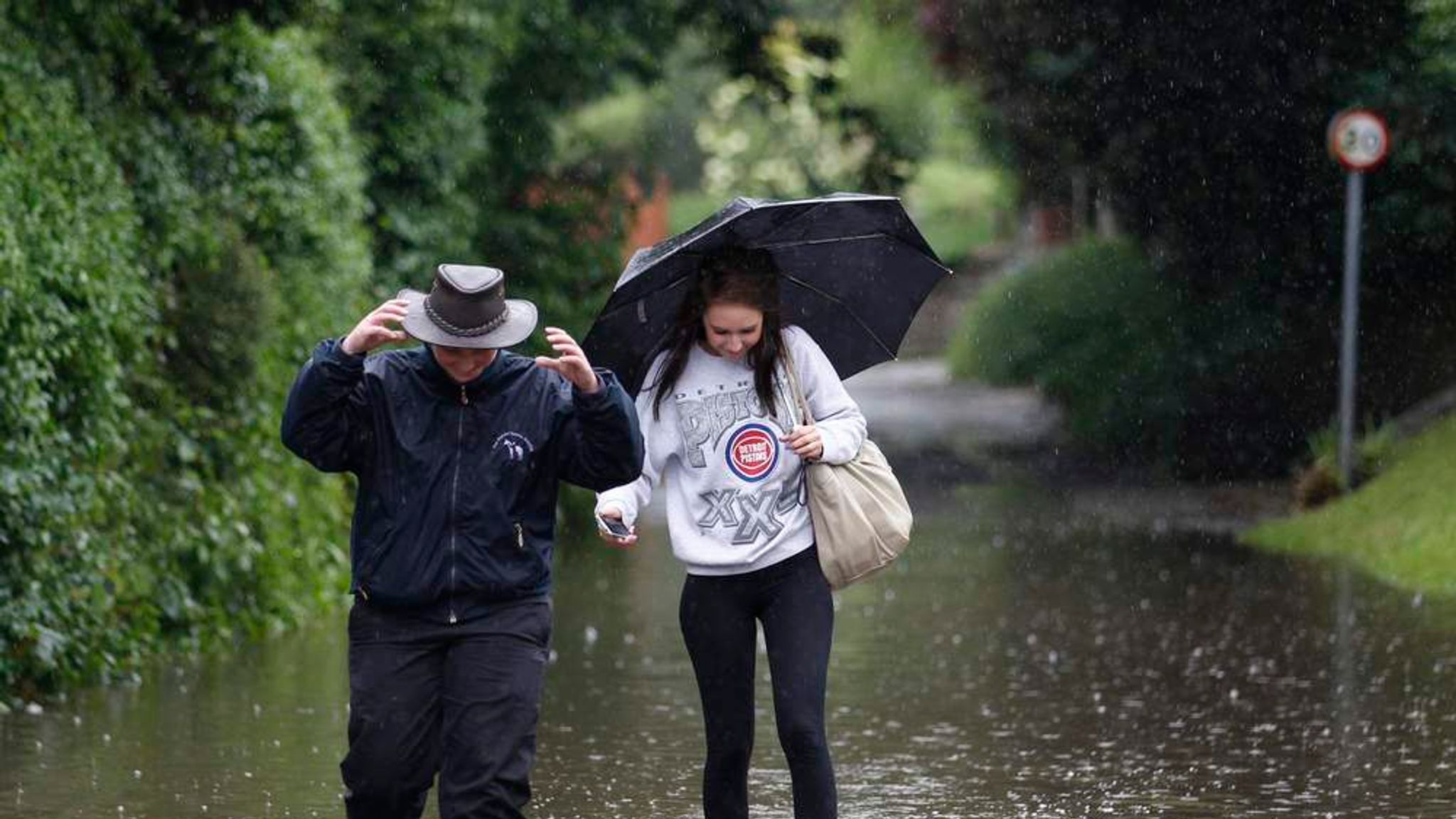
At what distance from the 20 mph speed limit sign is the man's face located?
12068mm

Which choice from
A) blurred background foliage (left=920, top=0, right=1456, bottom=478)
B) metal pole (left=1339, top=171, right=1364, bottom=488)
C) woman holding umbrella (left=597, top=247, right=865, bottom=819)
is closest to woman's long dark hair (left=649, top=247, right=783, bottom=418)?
woman holding umbrella (left=597, top=247, right=865, bottom=819)

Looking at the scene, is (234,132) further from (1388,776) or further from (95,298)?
(1388,776)

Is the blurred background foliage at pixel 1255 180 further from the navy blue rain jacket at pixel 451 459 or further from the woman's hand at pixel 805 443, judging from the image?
the navy blue rain jacket at pixel 451 459

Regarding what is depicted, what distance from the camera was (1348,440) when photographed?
Result: 17.1 meters

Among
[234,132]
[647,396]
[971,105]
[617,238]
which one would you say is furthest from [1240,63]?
[647,396]

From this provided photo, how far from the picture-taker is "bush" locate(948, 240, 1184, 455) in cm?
2148

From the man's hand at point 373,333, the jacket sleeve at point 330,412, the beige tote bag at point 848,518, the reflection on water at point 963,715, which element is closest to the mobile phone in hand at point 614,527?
the beige tote bag at point 848,518

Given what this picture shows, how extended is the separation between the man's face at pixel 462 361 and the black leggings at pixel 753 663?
0.96 metres

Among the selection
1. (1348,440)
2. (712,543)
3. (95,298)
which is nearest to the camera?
(712,543)

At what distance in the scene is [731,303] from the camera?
6477 mm

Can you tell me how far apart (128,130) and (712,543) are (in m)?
5.62

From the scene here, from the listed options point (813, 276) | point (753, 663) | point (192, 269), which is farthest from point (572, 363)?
point (192, 269)

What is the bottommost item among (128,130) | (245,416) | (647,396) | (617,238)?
(647,396)

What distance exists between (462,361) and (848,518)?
1178mm
